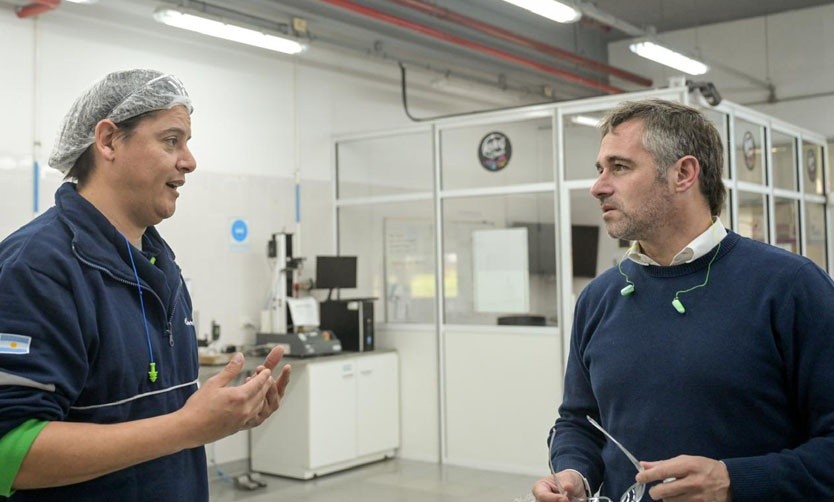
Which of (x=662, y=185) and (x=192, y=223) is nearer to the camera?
(x=662, y=185)

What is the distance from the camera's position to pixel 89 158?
4.87 ft

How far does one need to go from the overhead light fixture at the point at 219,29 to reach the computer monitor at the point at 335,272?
5.17ft

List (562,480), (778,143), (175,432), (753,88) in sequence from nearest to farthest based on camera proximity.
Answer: (175,432) < (562,480) < (778,143) < (753,88)

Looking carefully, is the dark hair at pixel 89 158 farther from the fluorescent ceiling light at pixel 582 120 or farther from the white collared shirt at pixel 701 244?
the fluorescent ceiling light at pixel 582 120

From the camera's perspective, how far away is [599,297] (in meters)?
1.81

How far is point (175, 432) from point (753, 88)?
921 cm

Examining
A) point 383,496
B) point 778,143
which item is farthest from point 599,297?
point 778,143

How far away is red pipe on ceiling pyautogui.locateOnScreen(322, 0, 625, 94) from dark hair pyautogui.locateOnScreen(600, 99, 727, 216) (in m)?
4.37

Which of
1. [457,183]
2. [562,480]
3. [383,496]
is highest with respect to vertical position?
Result: [457,183]

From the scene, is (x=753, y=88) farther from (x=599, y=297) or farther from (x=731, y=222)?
(x=599, y=297)

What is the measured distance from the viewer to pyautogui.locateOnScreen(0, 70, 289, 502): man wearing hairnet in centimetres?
120

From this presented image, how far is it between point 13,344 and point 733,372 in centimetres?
120

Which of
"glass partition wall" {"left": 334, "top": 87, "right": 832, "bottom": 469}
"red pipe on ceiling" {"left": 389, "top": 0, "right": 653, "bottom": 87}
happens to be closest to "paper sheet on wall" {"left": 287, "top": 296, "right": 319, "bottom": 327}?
"glass partition wall" {"left": 334, "top": 87, "right": 832, "bottom": 469}

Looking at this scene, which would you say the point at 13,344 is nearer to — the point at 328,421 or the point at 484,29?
the point at 328,421
